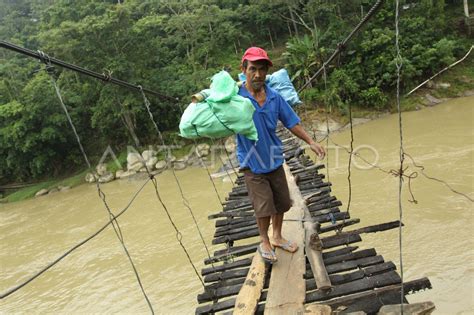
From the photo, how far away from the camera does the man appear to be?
5.36 ft

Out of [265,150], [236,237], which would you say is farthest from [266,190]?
[236,237]

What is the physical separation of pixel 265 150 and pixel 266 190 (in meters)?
0.18

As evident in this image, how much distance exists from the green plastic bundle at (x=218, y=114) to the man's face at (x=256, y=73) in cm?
18

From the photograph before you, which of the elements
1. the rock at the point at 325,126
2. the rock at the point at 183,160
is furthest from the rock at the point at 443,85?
the rock at the point at 183,160

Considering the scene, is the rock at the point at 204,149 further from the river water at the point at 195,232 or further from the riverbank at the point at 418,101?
the river water at the point at 195,232

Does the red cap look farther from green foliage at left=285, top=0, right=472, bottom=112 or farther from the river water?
green foliage at left=285, top=0, right=472, bottom=112

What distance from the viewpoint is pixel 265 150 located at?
170 centimetres

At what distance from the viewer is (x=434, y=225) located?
371cm

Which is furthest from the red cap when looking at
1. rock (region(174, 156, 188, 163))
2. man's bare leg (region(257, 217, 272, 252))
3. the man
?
rock (region(174, 156, 188, 163))

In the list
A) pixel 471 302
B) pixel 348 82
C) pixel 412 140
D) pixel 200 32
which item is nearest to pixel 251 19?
pixel 200 32

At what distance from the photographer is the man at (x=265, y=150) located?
64.3 inches

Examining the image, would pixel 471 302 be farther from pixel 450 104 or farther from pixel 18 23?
pixel 18 23

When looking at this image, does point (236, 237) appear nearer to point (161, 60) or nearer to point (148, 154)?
point (148, 154)

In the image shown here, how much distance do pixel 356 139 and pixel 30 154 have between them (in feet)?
30.7
